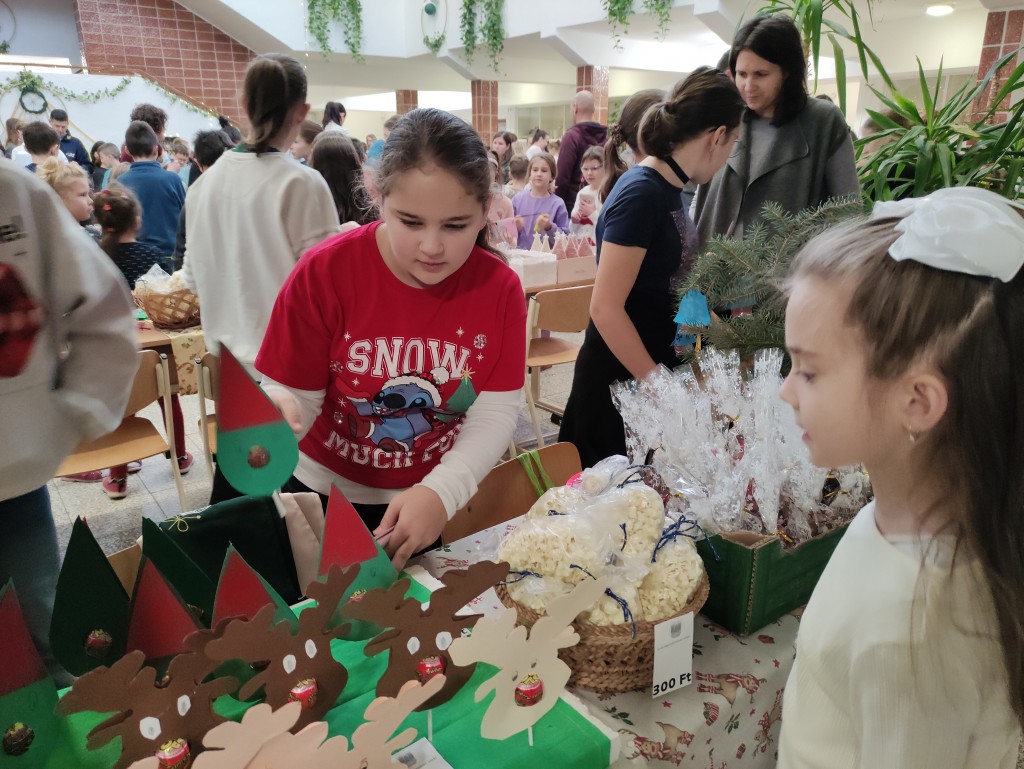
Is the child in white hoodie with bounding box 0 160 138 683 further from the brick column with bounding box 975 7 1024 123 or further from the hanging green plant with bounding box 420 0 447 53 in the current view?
the hanging green plant with bounding box 420 0 447 53

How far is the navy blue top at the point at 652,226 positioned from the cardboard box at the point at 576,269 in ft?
7.03

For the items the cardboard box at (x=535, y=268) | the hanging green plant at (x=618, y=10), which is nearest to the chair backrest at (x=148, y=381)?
the cardboard box at (x=535, y=268)

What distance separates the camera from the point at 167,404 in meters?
2.60

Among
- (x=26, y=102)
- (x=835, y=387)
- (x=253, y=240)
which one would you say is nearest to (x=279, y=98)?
(x=253, y=240)

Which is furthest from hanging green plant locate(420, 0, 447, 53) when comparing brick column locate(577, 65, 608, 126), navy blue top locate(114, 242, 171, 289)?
navy blue top locate(114, 242, 171, 289)

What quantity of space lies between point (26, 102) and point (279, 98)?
1060cm

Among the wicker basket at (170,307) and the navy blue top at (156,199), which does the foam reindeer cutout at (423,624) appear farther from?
the navy blue top at (156,199)

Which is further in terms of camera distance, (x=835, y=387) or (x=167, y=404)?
(x=167, y=404)

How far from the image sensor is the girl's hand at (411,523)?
3.62 feet

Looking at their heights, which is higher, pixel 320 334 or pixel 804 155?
pixel 804 155

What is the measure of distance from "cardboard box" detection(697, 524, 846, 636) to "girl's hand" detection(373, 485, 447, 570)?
42 cm

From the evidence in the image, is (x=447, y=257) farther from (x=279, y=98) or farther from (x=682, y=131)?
(x=279, y=98)

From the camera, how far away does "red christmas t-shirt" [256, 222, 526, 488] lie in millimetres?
1241

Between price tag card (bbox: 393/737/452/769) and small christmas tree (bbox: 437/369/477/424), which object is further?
small christmas tree (bbox: 437/369/477/424)
